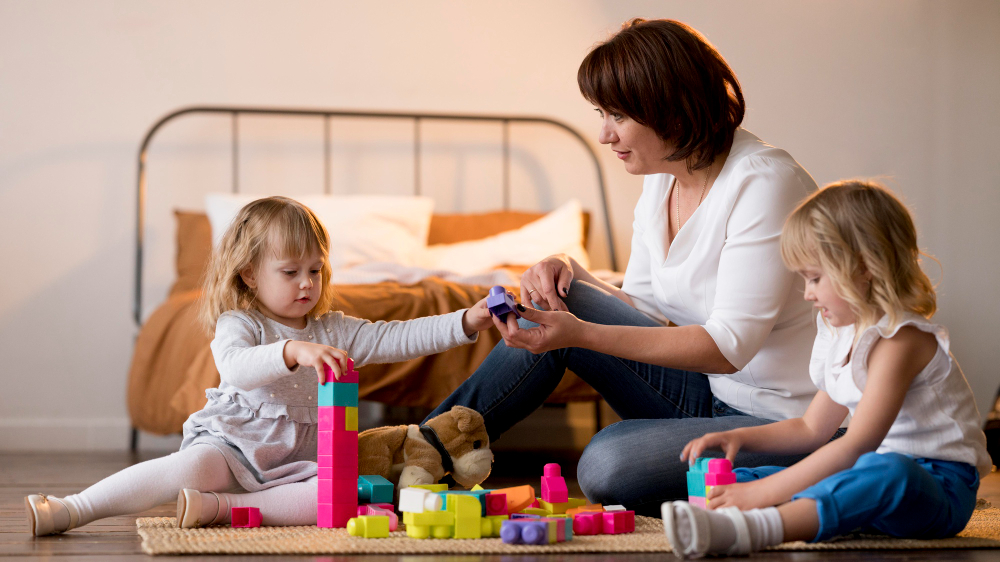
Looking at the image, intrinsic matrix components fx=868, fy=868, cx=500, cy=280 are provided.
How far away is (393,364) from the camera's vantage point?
5.99 ft

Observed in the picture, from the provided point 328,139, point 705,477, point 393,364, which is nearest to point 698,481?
point 705,477

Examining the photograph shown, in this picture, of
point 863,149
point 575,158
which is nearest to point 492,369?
point 575,158

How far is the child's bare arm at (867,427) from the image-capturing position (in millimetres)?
979

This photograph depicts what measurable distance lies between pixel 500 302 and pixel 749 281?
0.34 meters

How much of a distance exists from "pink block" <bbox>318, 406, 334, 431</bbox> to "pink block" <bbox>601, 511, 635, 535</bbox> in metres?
0.36

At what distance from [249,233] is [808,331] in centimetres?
84

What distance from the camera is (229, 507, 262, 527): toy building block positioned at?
1127 mm

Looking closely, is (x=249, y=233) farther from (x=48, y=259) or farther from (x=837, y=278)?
(x=48, y=259)

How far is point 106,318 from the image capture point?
8.82 ft

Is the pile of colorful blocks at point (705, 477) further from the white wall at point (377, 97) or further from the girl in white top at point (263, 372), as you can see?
the white wall at point (377, 97)

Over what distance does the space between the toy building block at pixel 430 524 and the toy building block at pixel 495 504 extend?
62mm

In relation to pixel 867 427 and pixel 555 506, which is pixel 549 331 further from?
pixel 867 427

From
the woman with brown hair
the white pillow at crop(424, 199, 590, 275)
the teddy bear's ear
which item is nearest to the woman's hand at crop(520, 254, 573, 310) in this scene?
the woman with brown hair

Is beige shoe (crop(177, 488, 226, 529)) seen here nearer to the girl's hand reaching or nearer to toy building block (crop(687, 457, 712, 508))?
the girl's hand reaching
